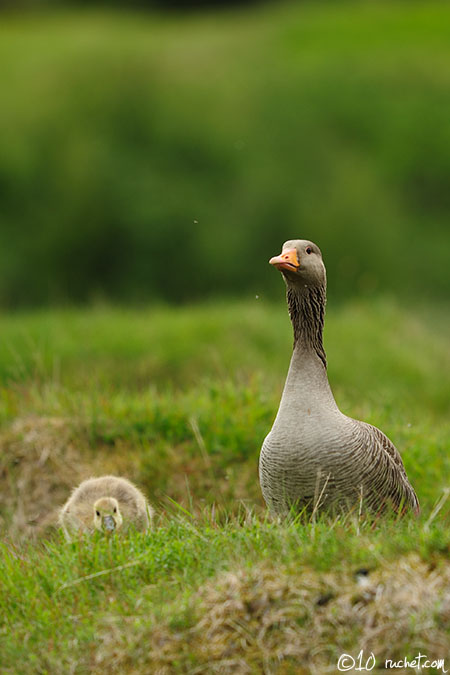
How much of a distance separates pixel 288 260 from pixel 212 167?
1344 cm

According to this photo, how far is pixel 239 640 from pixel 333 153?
51.7ft

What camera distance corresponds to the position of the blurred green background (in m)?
16.8

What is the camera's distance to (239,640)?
12.6ft

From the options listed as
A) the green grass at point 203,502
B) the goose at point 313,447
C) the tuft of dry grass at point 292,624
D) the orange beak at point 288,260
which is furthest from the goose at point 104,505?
the orange beak at point 288,260

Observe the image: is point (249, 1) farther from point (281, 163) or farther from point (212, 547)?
point (212, 547)

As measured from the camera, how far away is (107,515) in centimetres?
541

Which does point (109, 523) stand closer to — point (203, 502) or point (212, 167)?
point (203, 502)

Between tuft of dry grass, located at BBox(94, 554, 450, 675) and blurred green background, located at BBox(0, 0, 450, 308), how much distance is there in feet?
38.7

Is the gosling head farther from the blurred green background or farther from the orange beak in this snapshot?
the blurred green background

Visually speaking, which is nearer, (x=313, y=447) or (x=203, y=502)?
(x=313, y=447)

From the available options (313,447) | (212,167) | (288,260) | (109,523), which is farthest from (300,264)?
(212,167)

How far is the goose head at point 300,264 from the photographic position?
4.68m

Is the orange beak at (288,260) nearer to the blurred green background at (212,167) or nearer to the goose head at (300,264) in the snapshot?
the goose head at (300,264)

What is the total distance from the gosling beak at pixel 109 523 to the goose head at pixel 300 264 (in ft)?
5.45
